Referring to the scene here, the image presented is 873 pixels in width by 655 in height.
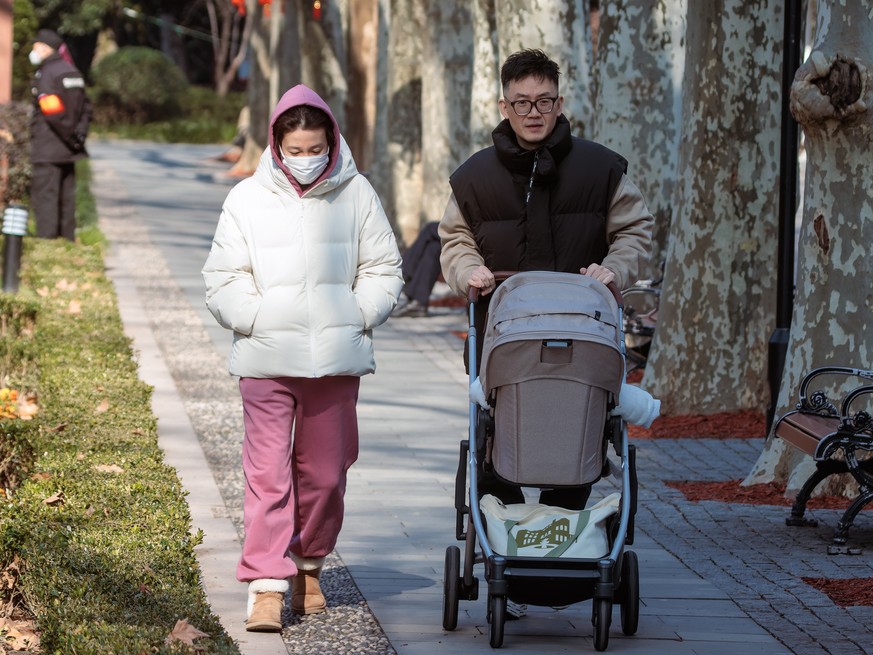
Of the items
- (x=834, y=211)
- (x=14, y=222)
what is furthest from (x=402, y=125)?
(x=834, y=211)

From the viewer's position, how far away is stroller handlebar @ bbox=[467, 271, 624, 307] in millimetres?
5574

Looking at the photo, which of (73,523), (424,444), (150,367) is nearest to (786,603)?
(73,523)

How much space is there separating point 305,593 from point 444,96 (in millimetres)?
12410

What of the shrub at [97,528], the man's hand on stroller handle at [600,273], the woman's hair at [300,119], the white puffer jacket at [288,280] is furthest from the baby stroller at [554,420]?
the shrub at [97,528]

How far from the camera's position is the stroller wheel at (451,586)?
18.1 ft

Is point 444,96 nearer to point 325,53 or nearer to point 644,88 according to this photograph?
point 644,88

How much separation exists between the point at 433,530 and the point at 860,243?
102 inches

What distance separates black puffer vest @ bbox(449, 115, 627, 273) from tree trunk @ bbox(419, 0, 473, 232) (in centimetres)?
1173

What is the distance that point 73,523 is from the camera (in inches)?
228

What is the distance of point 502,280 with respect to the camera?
5.74 metres

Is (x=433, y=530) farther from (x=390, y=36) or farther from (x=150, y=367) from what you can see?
(x=390, y=36)

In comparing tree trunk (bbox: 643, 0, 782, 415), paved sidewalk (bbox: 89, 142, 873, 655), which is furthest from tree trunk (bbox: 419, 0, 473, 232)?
tree trunk (bbox: 643, 0, 782, 415)

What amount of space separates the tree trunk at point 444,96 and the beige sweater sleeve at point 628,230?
11728mm

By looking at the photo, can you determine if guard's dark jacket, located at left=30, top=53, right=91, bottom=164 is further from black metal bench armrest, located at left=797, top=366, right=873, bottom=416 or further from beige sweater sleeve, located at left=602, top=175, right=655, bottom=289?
beige sweater sleeve, located at left=602, top=175, right=655, bottom=289
